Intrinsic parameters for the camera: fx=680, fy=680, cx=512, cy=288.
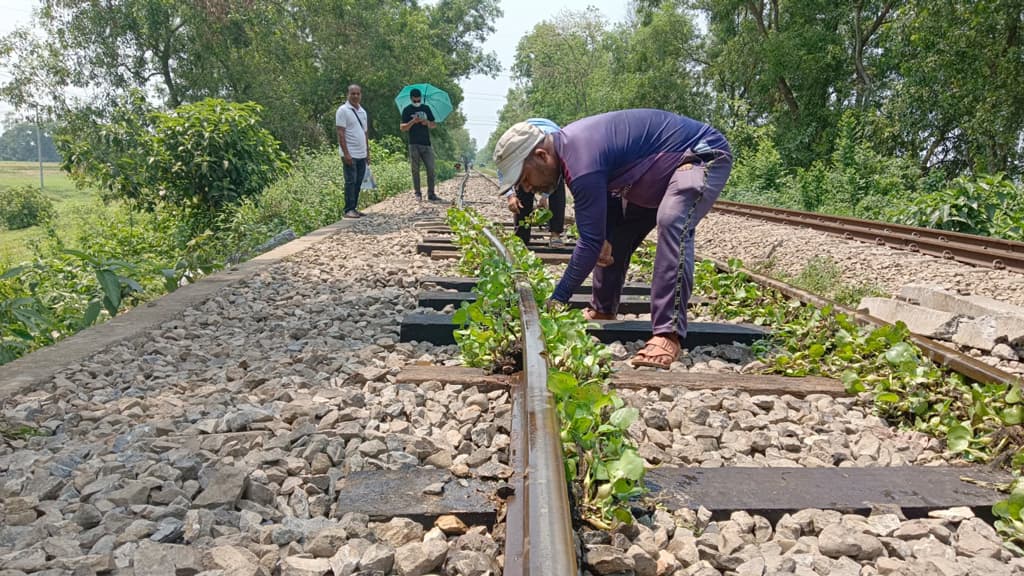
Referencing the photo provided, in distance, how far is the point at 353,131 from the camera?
360 inches

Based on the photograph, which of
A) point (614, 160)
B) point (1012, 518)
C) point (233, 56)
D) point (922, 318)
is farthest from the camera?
point (233, 56)

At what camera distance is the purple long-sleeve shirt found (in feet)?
10.0

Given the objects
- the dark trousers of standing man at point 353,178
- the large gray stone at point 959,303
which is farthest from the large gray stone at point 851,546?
the dark trousers of standing man at point 353,178

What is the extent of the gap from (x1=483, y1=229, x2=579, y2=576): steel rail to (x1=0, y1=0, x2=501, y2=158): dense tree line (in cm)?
1679

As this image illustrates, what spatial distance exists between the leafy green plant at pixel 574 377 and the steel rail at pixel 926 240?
15.0ft

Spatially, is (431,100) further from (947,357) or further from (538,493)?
(538,493)

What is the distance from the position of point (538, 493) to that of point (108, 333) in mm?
2895

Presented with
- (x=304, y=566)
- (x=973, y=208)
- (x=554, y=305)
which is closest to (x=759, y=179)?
(x=973, y=208)

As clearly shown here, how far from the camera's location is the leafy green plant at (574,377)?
5.69 ft

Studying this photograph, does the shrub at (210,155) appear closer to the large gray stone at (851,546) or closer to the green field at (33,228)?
the green field at (33,228)

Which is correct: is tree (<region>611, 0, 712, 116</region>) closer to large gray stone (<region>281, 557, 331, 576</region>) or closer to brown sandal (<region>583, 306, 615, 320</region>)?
brown sandal (<region>583, 306, 615, 320</region>)

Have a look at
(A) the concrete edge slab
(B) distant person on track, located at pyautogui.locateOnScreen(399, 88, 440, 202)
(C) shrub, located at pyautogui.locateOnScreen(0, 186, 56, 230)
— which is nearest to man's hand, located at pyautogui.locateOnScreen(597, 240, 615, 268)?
(A) the concrete edge slab

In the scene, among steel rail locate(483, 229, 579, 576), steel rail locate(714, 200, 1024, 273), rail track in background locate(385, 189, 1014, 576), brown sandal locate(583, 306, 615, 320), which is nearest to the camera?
steel rail locate(483, 229, 579, 576)

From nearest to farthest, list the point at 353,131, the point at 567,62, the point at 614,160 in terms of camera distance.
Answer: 1. the point at 614,160
2. the point at 353,131
3. the point at 567,62
